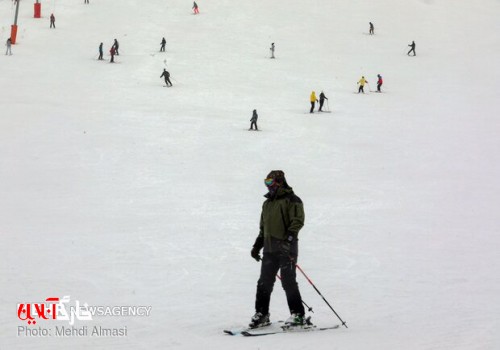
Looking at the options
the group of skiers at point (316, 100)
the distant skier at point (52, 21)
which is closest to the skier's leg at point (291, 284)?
the group of skiers at point (316, 100)

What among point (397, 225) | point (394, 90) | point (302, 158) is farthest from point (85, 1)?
point (397, 225)

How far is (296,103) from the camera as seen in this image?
34812 mm

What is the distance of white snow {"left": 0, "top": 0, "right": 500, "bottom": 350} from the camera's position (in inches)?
368

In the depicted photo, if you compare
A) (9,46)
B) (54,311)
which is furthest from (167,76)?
(54,311)

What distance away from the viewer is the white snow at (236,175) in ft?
30.7

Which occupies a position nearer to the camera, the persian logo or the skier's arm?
the skier's arm

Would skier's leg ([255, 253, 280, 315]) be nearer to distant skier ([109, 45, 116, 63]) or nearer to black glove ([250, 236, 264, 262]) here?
black glove ([250, 236, 264, 262])

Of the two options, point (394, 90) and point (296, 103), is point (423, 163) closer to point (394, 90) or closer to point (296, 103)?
point (296, 103)

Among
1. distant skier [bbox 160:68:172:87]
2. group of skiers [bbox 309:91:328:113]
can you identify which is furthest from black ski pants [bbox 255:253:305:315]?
distant skier [bbox 160:68:172:87]

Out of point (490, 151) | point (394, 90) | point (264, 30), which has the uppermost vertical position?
point (264, 30)

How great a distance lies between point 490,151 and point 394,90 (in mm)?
13497

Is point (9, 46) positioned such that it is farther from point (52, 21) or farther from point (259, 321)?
point (259, 321)

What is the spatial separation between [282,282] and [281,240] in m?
0.43

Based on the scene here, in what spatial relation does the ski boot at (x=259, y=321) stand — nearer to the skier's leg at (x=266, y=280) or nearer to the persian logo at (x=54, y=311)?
the skier's leg at (x=266, y=280)
